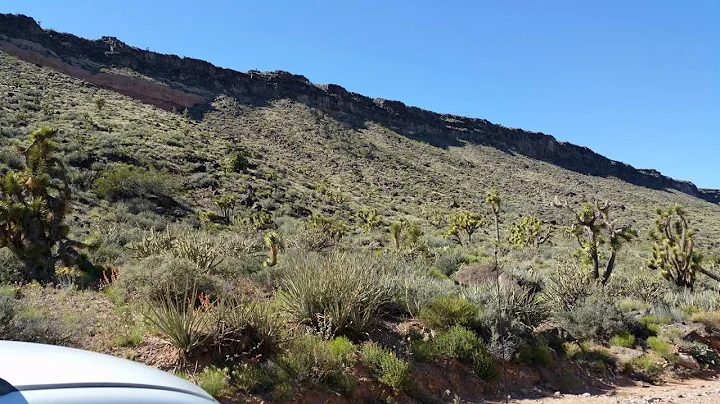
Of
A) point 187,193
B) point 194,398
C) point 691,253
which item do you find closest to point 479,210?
point 187,193

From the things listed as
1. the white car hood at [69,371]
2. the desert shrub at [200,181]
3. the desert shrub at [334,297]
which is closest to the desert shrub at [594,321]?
the desert shrub at [334,297]

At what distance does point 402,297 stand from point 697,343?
6.64 m

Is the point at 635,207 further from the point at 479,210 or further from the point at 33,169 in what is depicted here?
the point at 33,169

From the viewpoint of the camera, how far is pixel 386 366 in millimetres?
6152

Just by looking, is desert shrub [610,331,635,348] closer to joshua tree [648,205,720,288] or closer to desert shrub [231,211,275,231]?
joshua tree [648,205,720,288]

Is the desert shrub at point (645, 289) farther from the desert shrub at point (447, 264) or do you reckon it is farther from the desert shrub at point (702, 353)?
the desert shrub at point (447, 264)

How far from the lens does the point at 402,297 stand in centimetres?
850

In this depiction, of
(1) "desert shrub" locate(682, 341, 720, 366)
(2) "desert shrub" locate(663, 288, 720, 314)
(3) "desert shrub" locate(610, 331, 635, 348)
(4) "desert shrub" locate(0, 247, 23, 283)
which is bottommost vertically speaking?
(4) "desert shrub" locate(0, 247, 23, 283)

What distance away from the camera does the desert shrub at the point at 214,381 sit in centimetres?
496

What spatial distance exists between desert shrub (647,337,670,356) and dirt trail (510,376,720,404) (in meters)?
0.99

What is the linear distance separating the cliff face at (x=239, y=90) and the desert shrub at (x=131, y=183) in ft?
132

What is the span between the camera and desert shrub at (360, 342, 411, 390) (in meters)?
6.05

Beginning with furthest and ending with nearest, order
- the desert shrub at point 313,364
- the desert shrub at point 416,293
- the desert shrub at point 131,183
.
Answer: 1. the desert shrub at point 131,183
2. the desert shrub at point 416,293
3. the desert shrub at point 313,364

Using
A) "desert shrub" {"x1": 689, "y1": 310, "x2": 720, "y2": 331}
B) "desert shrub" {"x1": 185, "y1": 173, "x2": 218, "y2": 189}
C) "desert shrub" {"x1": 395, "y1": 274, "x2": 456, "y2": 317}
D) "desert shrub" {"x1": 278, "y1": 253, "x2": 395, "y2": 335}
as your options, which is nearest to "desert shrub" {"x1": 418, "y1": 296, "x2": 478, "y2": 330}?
"desert shrub" {"x1": 395, "y1": 274, "x2": 456, "y2": 317}
